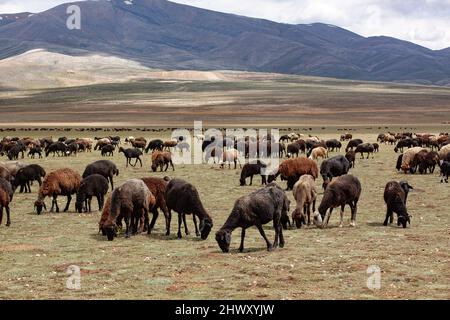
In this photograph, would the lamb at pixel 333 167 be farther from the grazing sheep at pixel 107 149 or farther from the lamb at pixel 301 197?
the grazing sheep at pixel 107 149

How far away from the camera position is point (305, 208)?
20.5 m

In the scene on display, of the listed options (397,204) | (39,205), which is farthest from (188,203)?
(39,205)

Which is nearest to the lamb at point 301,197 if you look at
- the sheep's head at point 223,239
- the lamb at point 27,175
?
the sheep's head at point 223,239

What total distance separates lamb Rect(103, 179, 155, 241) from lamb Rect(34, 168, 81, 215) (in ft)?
16.4

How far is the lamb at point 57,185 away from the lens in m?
22.8

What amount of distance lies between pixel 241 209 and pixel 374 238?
4.41m

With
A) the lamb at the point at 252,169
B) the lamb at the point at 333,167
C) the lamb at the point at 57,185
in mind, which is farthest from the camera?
the lamb at the point at 252,169

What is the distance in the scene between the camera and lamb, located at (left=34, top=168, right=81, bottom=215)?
2278 cm

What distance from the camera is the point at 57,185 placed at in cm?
2286

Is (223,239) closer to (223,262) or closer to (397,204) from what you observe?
(223,262)

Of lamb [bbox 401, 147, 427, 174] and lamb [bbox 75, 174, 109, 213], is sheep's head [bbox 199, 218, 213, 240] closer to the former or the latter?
lamb [bbox 75, 174, 109, 213]

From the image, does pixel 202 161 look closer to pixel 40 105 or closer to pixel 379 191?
pixel 379 191

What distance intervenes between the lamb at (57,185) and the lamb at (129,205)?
16.4 feet
